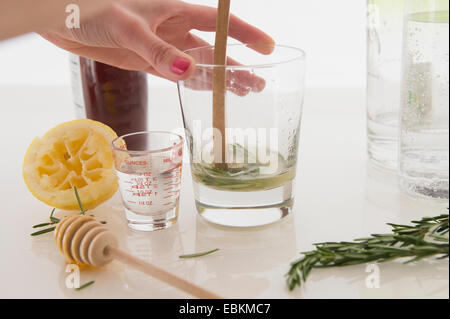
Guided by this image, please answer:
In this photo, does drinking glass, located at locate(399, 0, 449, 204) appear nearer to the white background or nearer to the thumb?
the thumb

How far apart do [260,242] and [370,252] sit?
0.55 feet

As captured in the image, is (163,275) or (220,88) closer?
(163,275)

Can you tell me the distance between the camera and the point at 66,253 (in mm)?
792

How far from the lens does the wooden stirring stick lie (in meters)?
0.84

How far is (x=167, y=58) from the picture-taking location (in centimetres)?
89

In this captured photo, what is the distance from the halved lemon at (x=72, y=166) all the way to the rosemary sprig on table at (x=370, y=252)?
0.35 m

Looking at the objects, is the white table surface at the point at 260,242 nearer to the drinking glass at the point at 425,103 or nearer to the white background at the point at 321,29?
the drinking glass at the point at 425,103

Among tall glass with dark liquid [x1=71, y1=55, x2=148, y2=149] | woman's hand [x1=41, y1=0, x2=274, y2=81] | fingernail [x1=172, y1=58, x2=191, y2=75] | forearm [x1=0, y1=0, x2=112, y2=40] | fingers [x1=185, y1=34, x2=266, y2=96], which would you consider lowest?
tall glass with dark liquid [x1=71, y1=55, x2=148, y2=149]

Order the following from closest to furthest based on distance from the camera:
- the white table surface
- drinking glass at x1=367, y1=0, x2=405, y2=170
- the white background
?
the white table surface
drinking glass at x1=367, y1=0, x2=405, y2=170
the white background

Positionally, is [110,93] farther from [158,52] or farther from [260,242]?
[260,242]

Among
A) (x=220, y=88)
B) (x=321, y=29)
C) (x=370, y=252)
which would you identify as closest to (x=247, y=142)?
(x=220, y=88)

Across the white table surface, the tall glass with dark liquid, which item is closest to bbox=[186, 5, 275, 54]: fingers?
the tall glass with dark liquid

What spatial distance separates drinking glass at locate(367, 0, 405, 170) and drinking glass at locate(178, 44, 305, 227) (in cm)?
29

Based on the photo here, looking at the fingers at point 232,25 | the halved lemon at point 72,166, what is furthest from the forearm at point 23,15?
the fingers at point 232,25
